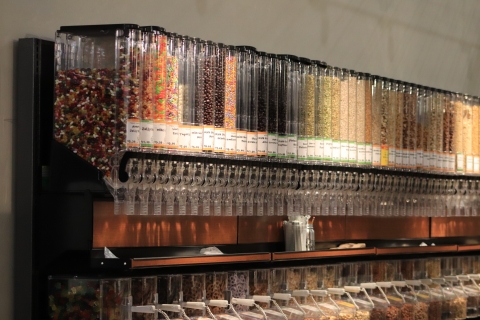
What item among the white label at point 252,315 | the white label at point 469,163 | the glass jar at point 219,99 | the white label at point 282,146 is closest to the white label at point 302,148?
the white label at point 282,146

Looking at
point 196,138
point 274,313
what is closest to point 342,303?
point 274,313

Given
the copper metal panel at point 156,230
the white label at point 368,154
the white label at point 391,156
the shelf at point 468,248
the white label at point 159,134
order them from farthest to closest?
the shelf at point 468,248
the white label at point 391,156
the white label at point 368,154
the copper metal panel at point 156,230
the white label at point 159,134

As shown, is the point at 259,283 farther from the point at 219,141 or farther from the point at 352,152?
the point at 352,152

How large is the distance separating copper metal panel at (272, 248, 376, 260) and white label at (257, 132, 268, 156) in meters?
0.57

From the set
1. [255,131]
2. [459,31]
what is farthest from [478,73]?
[255,131]

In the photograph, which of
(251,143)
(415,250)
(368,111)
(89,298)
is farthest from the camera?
(415,250)

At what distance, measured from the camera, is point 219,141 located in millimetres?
4227

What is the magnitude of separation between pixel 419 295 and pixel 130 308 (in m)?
2.36

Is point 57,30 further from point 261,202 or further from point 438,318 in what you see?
point 438,318

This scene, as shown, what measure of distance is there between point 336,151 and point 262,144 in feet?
2.17

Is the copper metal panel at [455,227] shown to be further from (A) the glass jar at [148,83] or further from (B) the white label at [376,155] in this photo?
(A) the glass jar at [148,83]

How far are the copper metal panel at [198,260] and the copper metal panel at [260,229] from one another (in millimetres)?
595

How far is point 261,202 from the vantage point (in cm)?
452

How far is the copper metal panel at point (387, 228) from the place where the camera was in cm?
599
